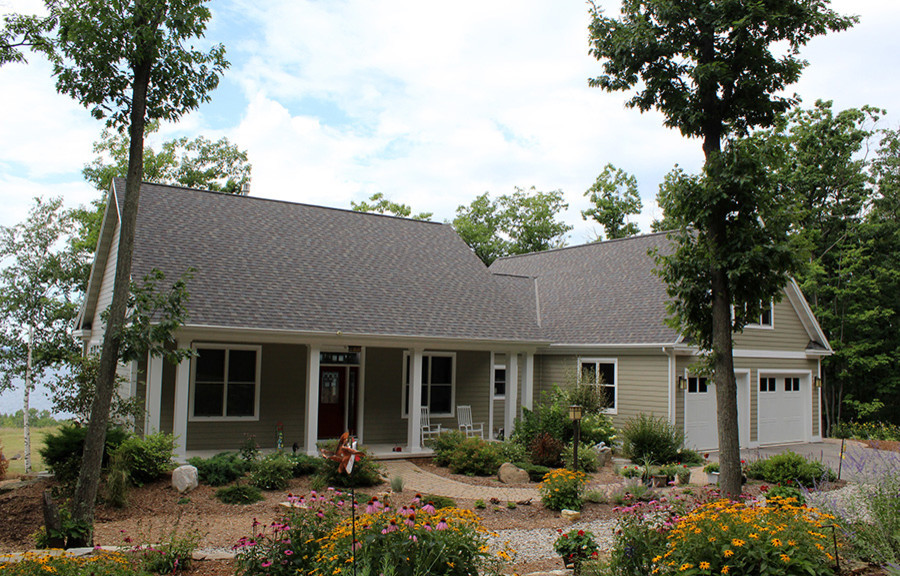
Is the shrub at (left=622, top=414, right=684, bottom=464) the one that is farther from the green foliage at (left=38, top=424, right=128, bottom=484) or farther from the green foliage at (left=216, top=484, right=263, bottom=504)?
the green foliage at (left=38, top=424, right=128, bottom=484)

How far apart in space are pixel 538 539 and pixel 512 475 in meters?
4.91

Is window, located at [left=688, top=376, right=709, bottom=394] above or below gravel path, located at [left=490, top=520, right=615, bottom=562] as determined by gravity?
above

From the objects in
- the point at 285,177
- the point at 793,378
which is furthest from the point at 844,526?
the point at 285,177

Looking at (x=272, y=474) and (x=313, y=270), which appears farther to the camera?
(x=313, y=270)

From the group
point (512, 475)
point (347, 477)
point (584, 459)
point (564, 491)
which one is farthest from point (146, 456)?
point (584, 459)

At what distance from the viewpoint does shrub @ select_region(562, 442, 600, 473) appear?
46.2ft

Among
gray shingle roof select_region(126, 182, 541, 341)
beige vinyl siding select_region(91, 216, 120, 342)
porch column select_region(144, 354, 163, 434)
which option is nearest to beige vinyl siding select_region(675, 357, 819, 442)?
gray shingle roof select_region(126, 182, 541, 341)

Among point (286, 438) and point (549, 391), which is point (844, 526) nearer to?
point (286, 438)

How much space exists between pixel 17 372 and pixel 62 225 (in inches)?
185

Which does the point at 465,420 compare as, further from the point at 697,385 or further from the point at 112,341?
the point at 112,341

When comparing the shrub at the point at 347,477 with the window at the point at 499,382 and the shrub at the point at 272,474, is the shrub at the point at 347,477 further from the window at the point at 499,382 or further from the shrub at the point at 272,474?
the window at the point at 499,382

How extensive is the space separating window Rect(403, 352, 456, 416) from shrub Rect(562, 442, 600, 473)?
16.4ft

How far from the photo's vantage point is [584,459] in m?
14.1

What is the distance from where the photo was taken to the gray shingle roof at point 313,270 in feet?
47.7
